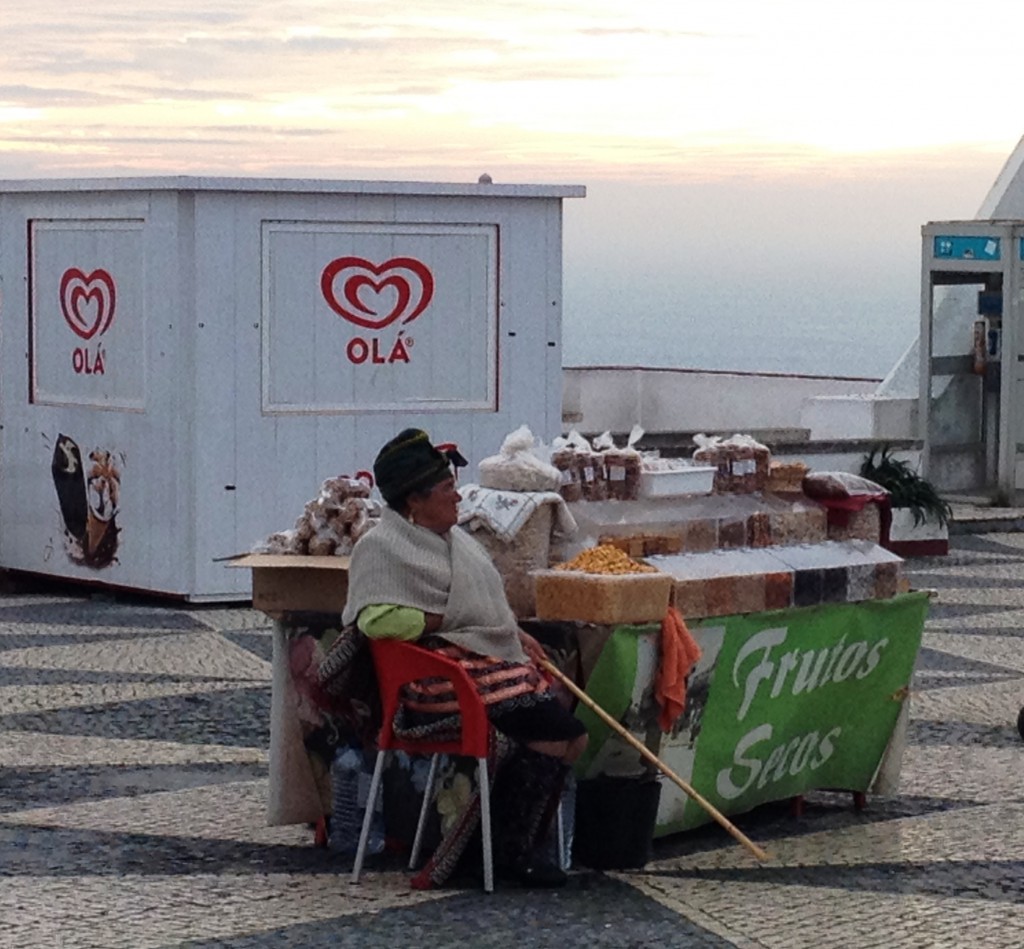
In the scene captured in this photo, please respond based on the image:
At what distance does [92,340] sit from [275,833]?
6613 mm

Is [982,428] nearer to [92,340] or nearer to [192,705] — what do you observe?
[92,340]

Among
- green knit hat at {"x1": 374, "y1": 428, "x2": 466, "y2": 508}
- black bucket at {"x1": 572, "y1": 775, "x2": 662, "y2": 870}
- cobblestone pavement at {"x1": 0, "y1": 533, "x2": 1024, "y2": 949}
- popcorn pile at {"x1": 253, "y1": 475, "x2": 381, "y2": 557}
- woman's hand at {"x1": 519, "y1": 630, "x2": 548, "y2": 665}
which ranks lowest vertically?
cobblestone pavement at {"x1": 0, "y1": 533, "x2": 1024, "y2": 949}

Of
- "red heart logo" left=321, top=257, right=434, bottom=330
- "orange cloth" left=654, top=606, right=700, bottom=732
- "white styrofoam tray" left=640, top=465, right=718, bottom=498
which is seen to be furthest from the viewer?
"red heart logo" left=321, top=257, right=434, bottom=330

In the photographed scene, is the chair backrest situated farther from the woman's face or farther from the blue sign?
the blue sign

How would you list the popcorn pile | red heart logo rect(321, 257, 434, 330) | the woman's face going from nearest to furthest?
the woman's face → the popcorn pile → red heart logo rect(321, 257, 434, 330)

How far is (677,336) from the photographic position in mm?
80750

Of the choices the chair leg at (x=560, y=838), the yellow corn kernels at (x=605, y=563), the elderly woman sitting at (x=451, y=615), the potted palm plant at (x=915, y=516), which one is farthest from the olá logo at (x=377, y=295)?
the chair leg at (x=560, y=838)

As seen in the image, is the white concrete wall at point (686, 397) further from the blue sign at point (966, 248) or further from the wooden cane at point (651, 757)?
the wooden cane at point (651, 757)

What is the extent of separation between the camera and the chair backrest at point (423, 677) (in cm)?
683

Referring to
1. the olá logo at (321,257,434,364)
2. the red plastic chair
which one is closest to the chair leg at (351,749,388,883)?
the red plastic chair

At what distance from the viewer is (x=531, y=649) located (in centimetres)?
716

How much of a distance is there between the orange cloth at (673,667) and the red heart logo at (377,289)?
642cm

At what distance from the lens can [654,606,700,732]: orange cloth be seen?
7.31 metres

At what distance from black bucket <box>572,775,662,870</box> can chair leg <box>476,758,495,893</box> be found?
0.38 meters
